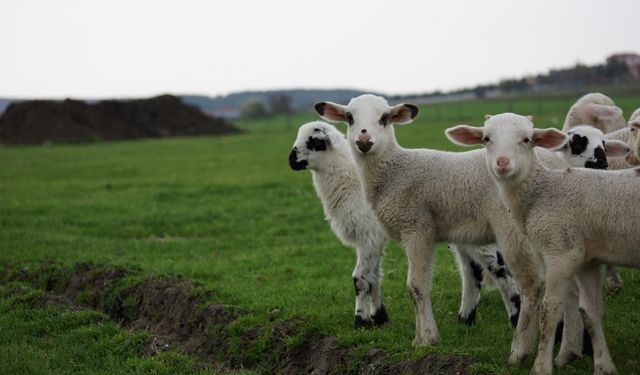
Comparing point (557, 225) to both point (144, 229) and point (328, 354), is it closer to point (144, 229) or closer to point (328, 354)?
point (328, 354)

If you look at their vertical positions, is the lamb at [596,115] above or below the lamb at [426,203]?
above

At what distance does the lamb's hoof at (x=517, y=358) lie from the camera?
6133 mm

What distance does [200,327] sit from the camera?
330 inches

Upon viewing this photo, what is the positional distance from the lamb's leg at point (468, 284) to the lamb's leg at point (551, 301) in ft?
6.25

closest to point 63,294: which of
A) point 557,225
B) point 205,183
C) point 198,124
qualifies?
point 557,225

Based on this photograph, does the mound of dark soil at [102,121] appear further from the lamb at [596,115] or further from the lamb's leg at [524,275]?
the lamb's leg at [524,275]

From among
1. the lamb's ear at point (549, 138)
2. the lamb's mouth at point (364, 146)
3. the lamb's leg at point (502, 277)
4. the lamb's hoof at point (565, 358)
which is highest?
the lamb's ear at point (549, 138)

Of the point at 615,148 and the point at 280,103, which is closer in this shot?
the point at 615,148

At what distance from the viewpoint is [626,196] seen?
5633 mm

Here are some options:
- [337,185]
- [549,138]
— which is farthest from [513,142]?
[337,185]

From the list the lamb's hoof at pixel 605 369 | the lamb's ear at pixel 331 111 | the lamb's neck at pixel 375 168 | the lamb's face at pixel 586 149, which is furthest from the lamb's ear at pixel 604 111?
the lamb's hoof at pixel 605 369

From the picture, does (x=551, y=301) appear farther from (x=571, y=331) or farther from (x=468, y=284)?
(x=468, y=284)

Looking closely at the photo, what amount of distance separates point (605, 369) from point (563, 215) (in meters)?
1.27

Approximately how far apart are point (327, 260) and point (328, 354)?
4.10m
